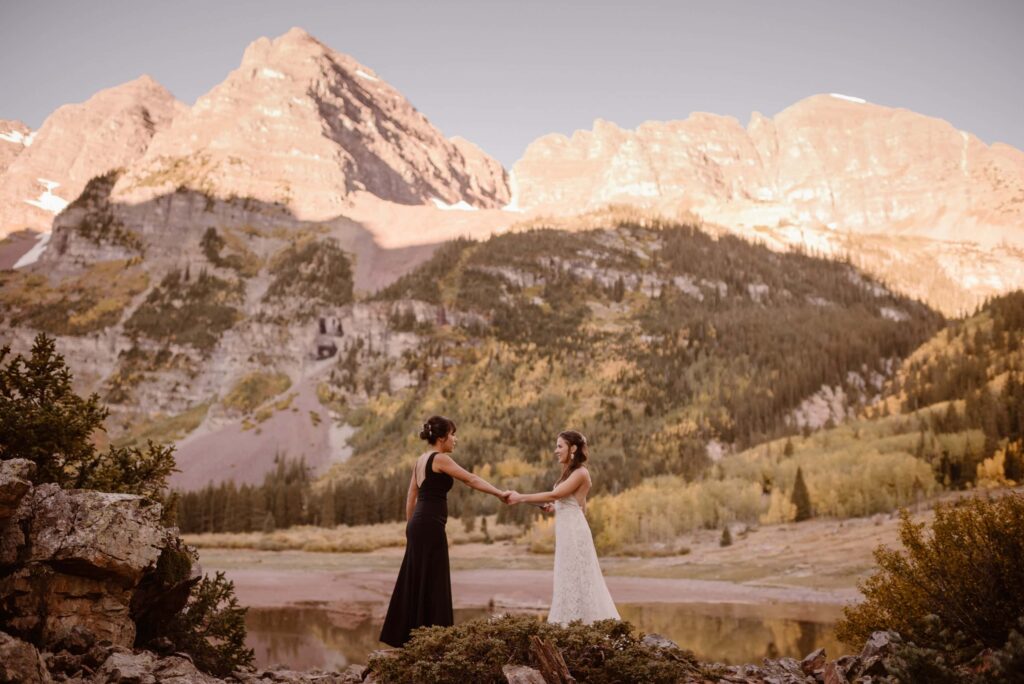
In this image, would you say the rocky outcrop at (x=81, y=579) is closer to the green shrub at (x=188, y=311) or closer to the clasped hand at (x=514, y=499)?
the clasped hand at (x=514, y=499)

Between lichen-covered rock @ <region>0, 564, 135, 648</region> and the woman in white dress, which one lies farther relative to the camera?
the woman in white dress

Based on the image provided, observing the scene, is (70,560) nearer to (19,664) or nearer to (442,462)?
(19,664)

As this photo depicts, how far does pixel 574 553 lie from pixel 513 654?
69.3 inches

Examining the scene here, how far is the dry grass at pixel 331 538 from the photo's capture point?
6569cm

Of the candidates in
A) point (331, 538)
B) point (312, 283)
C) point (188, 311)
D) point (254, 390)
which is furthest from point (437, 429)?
point (188, 311)

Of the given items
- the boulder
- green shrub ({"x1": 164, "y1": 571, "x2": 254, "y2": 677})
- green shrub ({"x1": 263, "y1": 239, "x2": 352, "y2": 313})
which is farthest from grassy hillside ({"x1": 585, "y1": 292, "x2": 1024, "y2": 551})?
green shrub ({"x1": 263, "y1": 239, "x2": 352, "y2": 313})

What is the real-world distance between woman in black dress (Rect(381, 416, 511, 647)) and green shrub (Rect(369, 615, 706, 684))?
0.63m

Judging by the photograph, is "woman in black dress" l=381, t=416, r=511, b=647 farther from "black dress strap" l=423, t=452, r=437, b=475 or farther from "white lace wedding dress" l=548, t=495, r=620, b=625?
"white lace wedding dress" l=548, t=495, r=620, b=625

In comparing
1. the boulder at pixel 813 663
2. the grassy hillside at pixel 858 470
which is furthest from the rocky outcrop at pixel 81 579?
the grassy hillside at pixel 858 470

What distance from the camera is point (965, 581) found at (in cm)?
1016

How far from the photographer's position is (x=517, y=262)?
630ft

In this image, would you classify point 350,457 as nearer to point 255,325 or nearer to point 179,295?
point 255,325

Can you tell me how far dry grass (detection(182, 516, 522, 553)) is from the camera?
6569 cm

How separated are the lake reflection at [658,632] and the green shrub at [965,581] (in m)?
7.77
